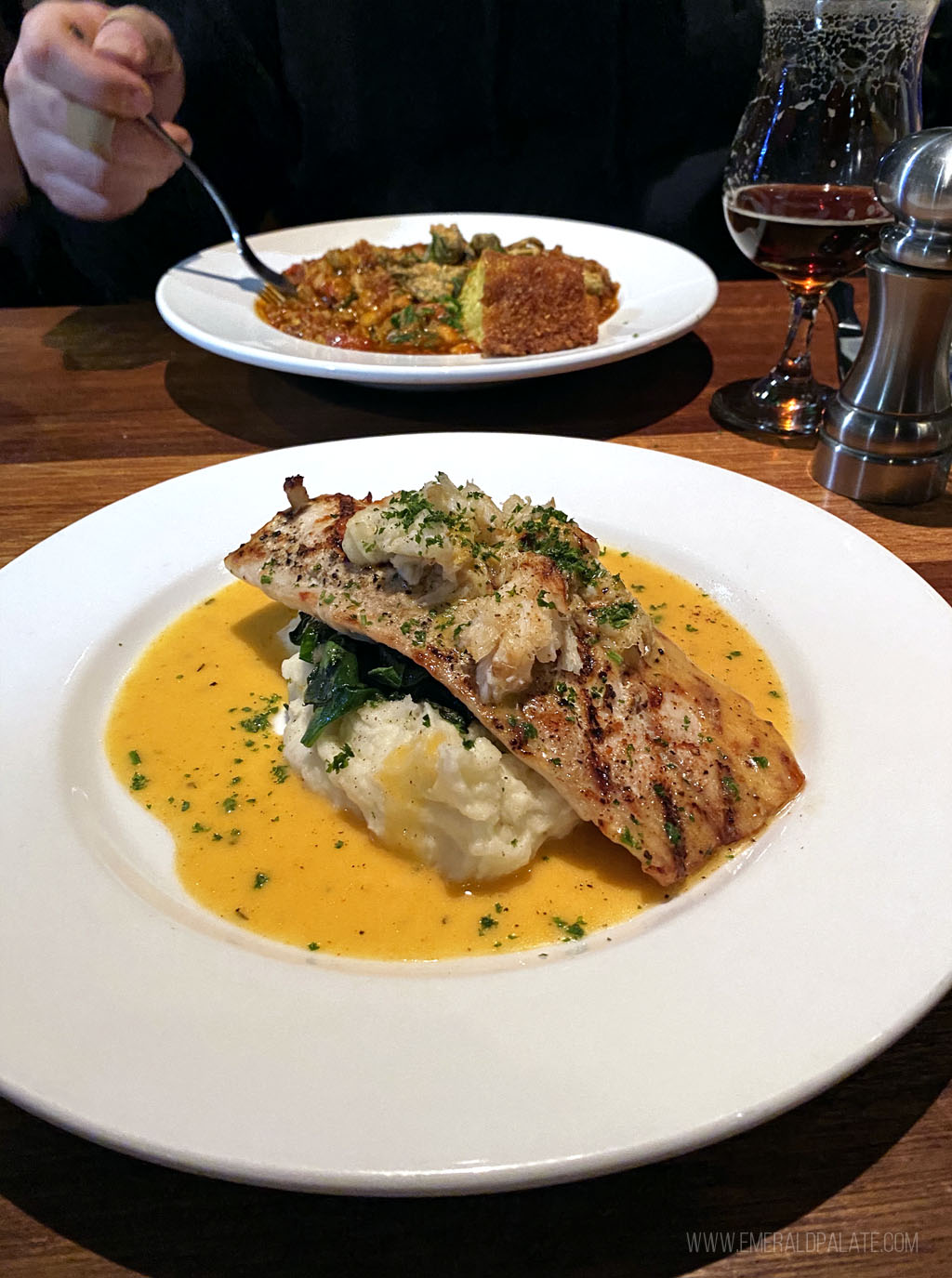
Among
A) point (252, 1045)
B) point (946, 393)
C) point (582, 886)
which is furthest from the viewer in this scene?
point (946, 393)

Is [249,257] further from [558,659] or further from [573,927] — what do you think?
[573,927]

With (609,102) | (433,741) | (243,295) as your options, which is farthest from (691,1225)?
(609,102)

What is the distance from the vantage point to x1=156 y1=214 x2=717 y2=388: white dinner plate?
341cm

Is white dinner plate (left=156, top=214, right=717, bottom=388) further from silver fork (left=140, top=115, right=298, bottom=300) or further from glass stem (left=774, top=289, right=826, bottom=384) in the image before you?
glass stem (left=774, top=289, right=826, bottom=384)

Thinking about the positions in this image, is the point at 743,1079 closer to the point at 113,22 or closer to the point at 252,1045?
the point at 252,1045

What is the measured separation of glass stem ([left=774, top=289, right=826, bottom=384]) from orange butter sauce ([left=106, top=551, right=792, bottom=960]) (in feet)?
5.09

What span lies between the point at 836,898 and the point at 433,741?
905 millimetres

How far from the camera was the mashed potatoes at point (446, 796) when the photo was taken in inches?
77.6

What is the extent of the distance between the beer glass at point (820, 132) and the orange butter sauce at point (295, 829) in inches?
62.7

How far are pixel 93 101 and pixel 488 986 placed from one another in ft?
17.3

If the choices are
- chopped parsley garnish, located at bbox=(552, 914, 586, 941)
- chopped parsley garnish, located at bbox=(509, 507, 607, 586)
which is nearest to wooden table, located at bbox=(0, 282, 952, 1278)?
chopped parsley garnish, located at bbox=(552, 914, 586, 941)

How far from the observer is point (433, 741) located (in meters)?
2.03

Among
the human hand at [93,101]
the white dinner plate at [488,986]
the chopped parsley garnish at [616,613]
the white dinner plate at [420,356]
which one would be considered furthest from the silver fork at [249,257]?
the chopped parsley garnish at [616,613]

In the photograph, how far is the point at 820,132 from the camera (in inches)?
129
